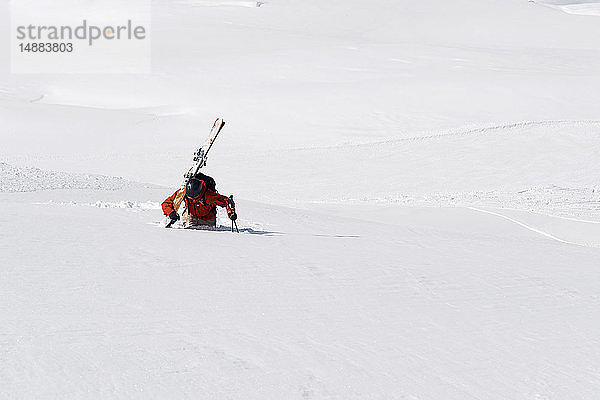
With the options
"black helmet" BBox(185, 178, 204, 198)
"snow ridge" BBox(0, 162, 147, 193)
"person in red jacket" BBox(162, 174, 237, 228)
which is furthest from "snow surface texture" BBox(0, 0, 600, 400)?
"black helmet" BBox(185, 178, 204, 198)

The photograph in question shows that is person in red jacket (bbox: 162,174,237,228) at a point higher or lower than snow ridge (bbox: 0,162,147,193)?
higher

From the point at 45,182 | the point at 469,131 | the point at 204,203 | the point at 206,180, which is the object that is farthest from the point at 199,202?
the point at 469,131

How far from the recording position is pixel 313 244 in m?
7.19

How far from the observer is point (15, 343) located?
3350mm

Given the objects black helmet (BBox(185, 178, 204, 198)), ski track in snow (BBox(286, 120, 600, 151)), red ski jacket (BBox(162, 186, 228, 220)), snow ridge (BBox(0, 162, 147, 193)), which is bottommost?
ski track in snow (BBox(286, 120, 600, 151))

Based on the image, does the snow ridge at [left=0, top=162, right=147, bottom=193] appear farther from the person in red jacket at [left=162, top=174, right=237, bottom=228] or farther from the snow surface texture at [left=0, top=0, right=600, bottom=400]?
the person in red jacket at [left=162, top=174, right=237, bottom=228]

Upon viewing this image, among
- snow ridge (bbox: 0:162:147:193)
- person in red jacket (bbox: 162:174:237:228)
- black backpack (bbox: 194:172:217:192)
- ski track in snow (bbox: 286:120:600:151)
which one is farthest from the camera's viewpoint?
ski track in snow (bbox: 286:120:600:151)

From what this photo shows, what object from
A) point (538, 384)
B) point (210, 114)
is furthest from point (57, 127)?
point (538, 384)

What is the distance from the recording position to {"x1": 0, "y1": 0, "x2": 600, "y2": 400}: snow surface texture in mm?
3531

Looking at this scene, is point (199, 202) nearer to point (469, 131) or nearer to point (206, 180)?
point (206, 180)

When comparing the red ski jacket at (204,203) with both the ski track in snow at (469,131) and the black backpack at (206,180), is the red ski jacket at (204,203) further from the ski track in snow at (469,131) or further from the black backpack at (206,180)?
the ski track in snow at (469,131)

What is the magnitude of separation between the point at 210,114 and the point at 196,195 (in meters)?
21.0

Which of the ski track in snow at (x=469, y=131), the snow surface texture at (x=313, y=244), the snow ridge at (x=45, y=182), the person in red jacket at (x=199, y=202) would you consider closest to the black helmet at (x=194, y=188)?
the person in red jacket at (x=199, y=202)

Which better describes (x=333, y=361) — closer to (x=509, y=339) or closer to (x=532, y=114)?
(x=509, y=339)
